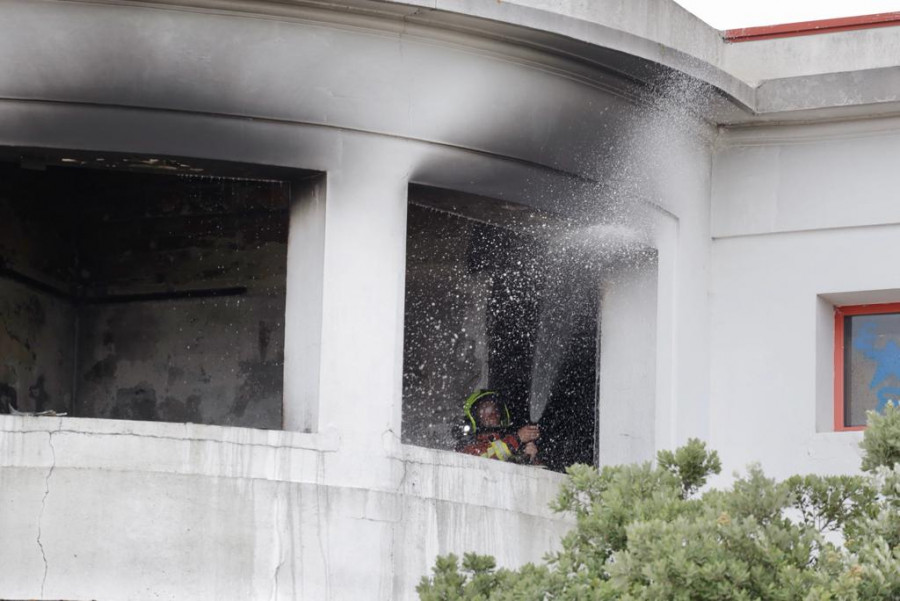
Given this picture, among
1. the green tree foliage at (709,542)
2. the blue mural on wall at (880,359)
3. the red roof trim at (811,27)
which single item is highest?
the red roof trim at (811,27)

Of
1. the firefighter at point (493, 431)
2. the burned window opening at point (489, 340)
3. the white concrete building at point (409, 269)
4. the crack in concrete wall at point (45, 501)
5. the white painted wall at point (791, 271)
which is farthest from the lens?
the burned window opening at point (489, 340)

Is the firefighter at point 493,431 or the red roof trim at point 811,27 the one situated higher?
the red roof trim at point 811,27

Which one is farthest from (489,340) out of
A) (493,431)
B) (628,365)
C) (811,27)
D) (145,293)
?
(811,27)

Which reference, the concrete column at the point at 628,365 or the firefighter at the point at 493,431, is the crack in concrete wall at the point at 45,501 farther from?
A: the concrete column at the point at 628,365

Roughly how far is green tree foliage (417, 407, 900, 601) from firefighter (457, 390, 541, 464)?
4.35 m

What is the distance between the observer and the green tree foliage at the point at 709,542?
31.7 feet

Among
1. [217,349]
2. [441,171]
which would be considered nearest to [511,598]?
[441,171]

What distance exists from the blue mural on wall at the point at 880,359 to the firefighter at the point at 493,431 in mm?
2577

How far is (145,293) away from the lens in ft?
59.1

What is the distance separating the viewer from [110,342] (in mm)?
17984

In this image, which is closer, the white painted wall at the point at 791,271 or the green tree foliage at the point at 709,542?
the green tree foliage at the point at 709,542

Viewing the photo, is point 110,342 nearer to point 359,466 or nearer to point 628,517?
point 359,466

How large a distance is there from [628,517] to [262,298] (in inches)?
306

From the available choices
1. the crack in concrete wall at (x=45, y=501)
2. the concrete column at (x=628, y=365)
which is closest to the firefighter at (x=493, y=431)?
the concrete column at (x=628, y=365)
